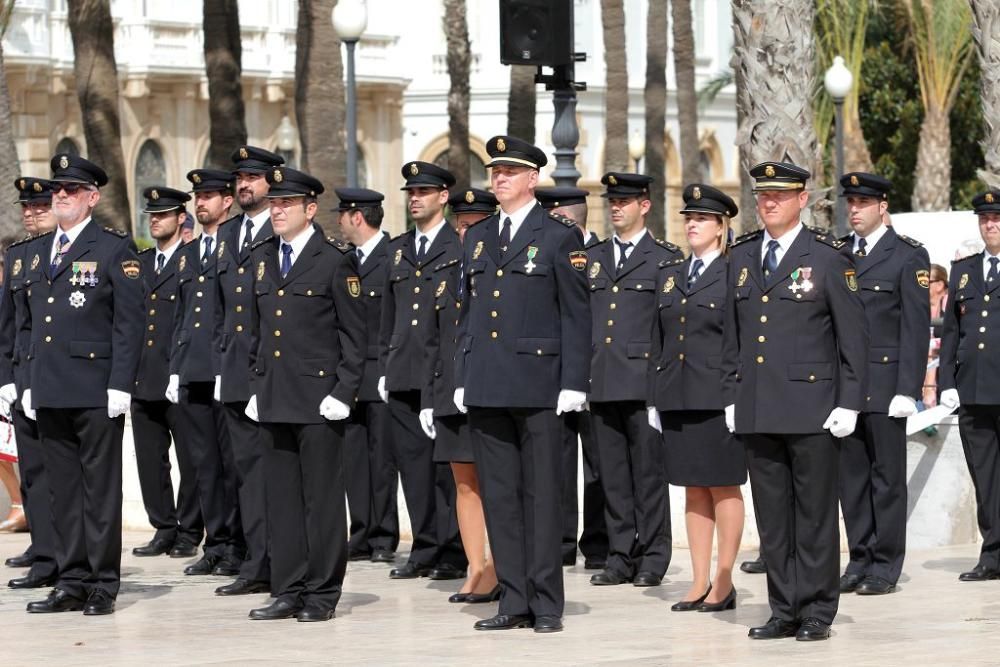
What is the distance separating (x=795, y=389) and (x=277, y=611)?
9.43 feet

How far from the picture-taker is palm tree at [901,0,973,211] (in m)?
42.6

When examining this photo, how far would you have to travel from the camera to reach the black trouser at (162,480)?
48.3 ft

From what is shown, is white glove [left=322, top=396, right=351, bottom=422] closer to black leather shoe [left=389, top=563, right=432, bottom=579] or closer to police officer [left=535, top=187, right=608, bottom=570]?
police officer [left=535, top=187, right=608, bottom=570]

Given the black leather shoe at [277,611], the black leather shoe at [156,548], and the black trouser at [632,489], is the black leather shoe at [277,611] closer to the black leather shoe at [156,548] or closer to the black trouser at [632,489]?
the black trouser at [632,489]

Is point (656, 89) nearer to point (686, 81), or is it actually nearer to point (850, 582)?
point (686, 81)

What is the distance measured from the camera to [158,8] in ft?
161

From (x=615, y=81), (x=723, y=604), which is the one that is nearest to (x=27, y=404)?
(x=723, y=604)

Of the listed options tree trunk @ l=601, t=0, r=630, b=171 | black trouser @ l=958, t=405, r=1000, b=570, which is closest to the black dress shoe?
black trouser @ l=958, t=405, r=1000, b=570

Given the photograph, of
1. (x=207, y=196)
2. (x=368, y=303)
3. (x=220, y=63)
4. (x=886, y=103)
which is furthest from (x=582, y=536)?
(x=886, y=103)

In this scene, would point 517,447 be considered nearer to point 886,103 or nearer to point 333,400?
point 333,400

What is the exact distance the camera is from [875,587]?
492 inches

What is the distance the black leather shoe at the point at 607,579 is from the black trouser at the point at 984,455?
221 cm

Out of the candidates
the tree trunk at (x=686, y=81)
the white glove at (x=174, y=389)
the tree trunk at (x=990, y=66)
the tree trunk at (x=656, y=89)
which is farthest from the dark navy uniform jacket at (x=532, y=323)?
the tree trunk at (x=686, y=81)

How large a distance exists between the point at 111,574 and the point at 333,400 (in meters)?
1.68
